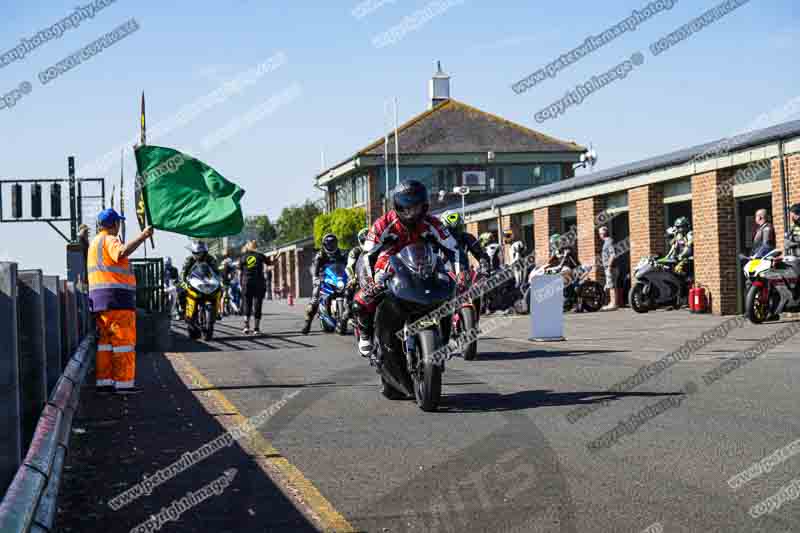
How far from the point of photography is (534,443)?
7301mm

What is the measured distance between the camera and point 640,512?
5285 mm

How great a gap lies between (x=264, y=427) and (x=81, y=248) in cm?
1151

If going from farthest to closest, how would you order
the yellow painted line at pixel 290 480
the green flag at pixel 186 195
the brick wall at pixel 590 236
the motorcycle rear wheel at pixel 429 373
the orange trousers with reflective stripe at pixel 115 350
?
the brick wall at pixel 590 236, the green flag at pixel 186 195, the orange trousers with reflective stripe at pixel 115 350, the motorcycle rear wheel at pixel 429 373, the yellow painted line at pixel 290 480

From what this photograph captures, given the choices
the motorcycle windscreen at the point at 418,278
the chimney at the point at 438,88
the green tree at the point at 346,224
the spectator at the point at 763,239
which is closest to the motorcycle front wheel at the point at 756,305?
the spectator at the point at 763,239

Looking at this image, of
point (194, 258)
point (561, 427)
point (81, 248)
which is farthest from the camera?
point (194, 258)

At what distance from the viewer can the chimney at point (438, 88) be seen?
83.6 meters

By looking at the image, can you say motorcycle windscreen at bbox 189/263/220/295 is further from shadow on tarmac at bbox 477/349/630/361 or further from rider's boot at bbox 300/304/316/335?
shadow on tarmac at bbox 477/349/630/361

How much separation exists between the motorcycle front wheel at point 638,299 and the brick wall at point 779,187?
3181 millimetres

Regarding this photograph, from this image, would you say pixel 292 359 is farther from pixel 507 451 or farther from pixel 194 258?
pixel 507 451

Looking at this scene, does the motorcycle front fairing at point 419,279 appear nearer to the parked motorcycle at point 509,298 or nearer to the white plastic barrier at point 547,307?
the white plastic barrier at point 547,307

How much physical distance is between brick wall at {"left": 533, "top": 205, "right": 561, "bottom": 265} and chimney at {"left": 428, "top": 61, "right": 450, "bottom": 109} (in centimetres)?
5080

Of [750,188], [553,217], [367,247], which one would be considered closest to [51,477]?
[367,247]

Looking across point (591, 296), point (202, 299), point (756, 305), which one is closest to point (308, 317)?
point (202, 299)

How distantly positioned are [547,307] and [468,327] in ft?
10.7
